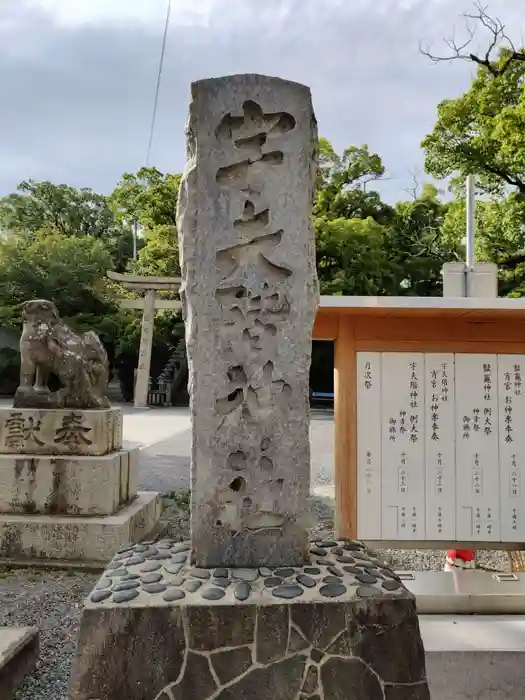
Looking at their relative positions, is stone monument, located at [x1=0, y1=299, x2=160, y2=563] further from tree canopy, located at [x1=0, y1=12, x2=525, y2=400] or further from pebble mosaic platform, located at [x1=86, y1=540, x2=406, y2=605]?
tree canopy, located at [x1=0, y1=12, x2=525, y2=400]

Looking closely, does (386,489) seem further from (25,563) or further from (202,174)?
(25,563)

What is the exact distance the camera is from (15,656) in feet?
9.07

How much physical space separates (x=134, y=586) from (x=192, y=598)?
24 cm

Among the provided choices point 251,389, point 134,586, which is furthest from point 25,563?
point 251,389

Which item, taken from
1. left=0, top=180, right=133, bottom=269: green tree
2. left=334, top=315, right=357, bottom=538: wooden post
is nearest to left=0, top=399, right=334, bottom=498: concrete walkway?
left=334, top=315, right=357, bottom=538: wooden post

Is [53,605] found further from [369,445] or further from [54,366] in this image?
[369,445]

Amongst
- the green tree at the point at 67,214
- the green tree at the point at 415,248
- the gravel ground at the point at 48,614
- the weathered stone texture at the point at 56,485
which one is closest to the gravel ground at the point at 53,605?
the gravel ground at the point at 48,614

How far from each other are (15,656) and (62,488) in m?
2.06

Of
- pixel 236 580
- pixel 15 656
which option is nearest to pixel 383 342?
pixel 236 580

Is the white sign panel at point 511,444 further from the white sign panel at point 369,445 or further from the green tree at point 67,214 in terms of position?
the green tree at point 67,214

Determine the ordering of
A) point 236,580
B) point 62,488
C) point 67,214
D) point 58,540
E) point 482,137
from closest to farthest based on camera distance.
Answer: point 236,580, point 58,540, point 62,488, point 482,137, point 67,214

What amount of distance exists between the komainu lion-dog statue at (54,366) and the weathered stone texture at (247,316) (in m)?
3.00

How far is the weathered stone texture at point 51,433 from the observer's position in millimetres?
4883

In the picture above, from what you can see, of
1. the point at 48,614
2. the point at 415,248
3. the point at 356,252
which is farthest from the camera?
the point at 415,248
